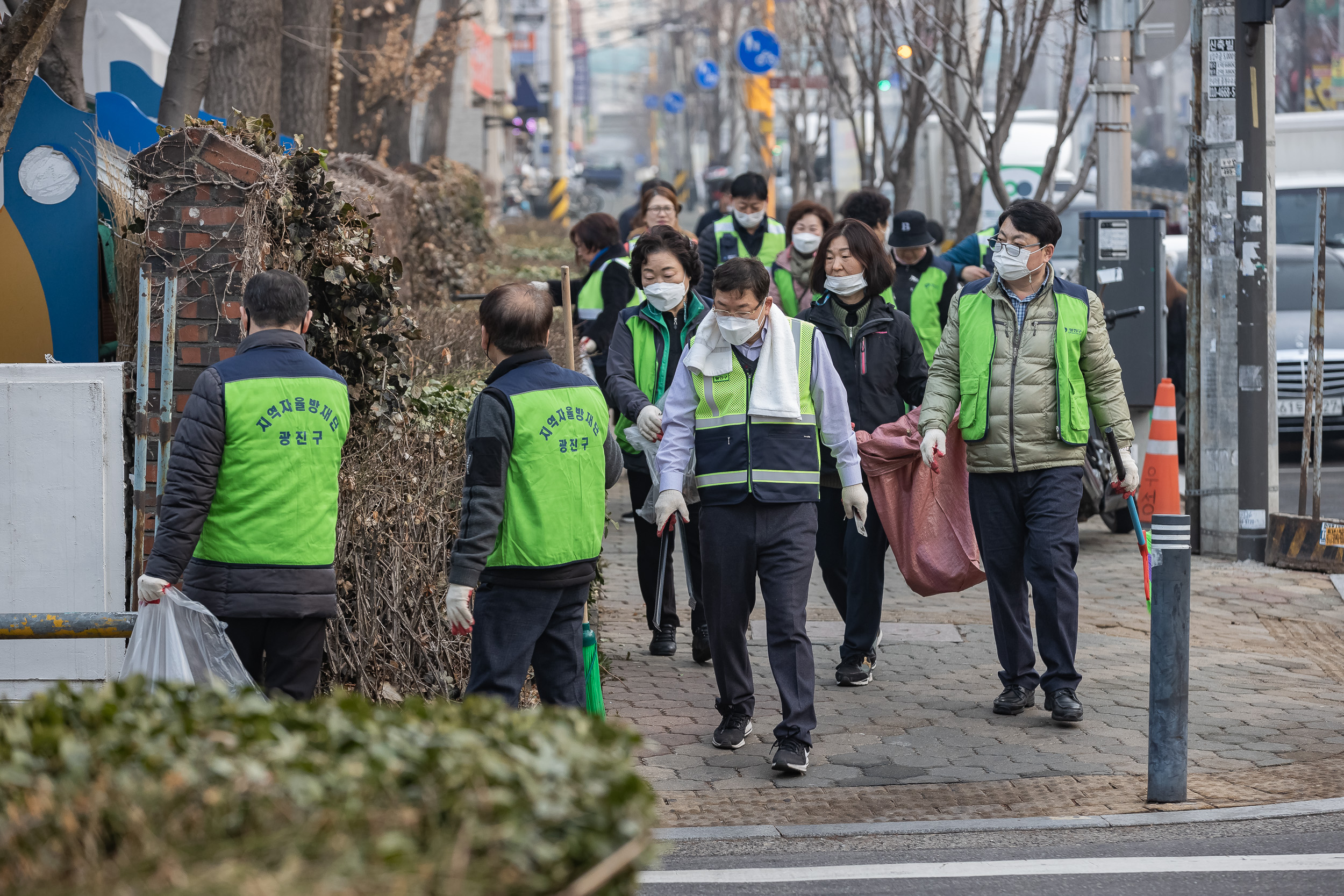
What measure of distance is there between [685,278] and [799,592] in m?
1.64

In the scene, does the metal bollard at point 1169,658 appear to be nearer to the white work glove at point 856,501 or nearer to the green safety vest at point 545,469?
the white work glove at point 856,501

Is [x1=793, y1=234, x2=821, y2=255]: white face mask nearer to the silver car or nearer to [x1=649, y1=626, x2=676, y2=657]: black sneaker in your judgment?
[x1=649, y1=626, x2=676, y2=657]: black sneaker

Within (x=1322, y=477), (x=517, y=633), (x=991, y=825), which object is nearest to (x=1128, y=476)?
(x=991, y=825)

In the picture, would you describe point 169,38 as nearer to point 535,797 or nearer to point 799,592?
point 799,592

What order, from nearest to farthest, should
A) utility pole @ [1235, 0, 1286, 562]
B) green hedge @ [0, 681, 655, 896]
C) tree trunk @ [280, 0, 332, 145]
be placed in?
green hedge @ [0, 681, 655, 896], utility pole @ [1235, 0, 1286, 562], tree trunk @ [280, 0, 332, 145]

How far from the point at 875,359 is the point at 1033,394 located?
2.59 ft

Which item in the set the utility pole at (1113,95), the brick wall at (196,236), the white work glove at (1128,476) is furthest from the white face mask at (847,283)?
the utility pole at (1113,95)

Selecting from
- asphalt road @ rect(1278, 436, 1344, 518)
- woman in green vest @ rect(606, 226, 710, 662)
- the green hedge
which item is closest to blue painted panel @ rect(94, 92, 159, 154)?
woman in green vest @ rect(606, 226, 710, 662)

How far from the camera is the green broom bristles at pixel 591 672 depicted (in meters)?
5.00

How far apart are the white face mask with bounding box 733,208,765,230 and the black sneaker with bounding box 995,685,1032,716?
390 centimetres

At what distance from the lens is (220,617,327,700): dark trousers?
461 centimetres

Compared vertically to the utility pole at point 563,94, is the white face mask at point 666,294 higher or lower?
lower

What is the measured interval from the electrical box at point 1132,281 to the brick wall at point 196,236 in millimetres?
5979

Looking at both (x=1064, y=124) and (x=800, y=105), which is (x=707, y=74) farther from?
(x=1064, y=124)
